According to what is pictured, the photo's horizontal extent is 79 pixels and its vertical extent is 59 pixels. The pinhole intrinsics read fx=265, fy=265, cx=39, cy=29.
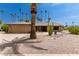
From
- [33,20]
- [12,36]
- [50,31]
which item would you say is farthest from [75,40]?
[12,36]

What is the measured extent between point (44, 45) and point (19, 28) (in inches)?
51.4

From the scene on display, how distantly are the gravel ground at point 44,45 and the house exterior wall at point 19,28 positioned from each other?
169 millimetres

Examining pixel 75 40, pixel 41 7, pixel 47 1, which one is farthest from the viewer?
pixel 75 40

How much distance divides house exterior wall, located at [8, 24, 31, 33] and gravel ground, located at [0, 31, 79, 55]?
169 mm

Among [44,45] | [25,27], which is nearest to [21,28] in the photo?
[25,27]

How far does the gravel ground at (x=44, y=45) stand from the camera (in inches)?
387

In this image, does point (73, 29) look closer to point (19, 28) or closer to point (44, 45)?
point (44, 45)

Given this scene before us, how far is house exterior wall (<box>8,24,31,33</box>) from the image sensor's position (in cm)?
1035

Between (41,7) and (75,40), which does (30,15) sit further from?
(75,40)

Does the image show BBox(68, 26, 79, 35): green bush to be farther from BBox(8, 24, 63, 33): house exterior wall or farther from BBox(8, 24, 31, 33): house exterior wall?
BBox(8, 24, 31, 33): house exterior wall

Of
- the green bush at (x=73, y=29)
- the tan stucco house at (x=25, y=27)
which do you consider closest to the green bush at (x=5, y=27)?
the tan stucco house at (x=25, y=27)

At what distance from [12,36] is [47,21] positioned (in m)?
1.48

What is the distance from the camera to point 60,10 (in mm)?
10086

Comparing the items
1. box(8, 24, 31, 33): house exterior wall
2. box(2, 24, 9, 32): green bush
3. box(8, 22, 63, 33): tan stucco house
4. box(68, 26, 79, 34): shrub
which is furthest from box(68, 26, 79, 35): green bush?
box(2, 24, 9, 32): green bush
